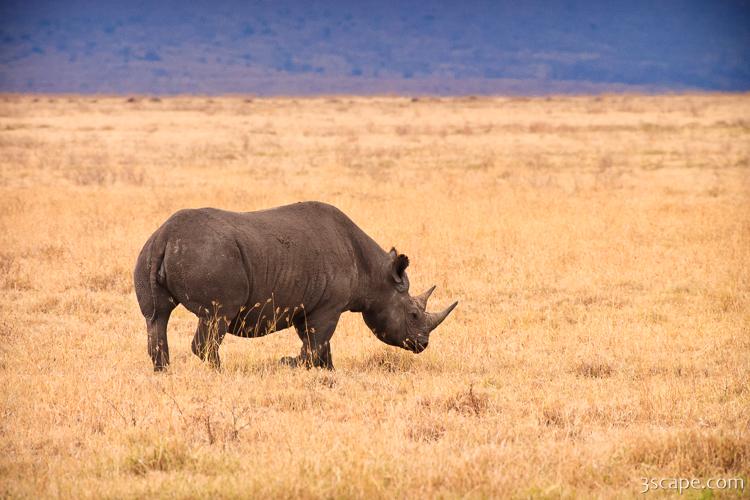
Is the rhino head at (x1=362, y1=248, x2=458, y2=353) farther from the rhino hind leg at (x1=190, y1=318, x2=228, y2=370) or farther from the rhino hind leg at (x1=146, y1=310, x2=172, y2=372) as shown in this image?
the rhino hind leg at (x1=146, y1=310, x2=172, y2=372)

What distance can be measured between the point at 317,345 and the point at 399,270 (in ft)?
4.10

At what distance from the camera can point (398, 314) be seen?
10781mm

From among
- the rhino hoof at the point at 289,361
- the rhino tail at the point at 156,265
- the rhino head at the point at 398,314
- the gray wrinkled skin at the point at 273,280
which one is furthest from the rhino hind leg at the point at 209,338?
the rhino head at the point at 398,314

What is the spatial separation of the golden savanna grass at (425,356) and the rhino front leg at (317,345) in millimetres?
317

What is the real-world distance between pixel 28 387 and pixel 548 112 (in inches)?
2424

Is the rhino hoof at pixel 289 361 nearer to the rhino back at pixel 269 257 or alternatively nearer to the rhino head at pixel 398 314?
the rhino back at pixel 269 257

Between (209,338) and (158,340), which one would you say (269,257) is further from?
(158,340)

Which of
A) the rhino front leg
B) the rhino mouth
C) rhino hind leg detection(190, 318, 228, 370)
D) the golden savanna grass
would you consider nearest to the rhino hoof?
the rhino front leg

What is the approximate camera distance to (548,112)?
67875 mm

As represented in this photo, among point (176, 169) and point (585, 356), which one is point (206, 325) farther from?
point (176, 169)

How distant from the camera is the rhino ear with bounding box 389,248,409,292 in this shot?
10.7 meters

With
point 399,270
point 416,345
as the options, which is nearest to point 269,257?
point 399,270

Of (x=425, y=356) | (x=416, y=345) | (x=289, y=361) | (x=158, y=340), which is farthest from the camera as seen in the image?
(x=425, y=356)

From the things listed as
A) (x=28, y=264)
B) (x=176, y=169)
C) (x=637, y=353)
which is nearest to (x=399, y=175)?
(x=176, y=169)
